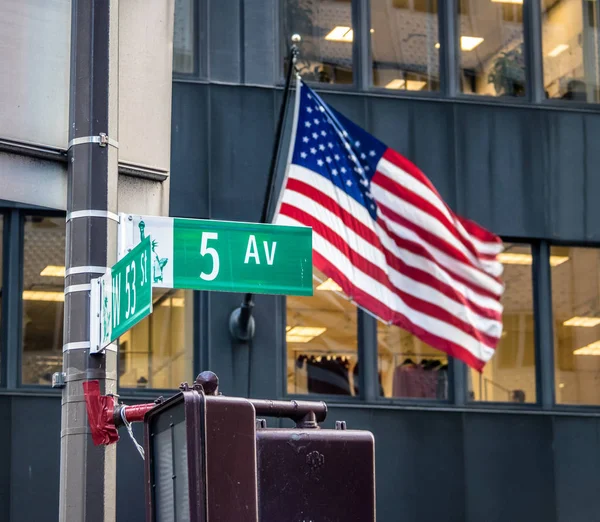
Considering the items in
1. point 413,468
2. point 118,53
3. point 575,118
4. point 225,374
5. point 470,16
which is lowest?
point 413,468

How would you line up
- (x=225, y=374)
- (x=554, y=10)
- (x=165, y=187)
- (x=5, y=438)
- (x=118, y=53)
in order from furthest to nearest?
(x=554, y=10), (x=225, y=374), (x=5, y=438), (x=165, y=187), (x=118, y=53)

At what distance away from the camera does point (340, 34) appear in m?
16.8

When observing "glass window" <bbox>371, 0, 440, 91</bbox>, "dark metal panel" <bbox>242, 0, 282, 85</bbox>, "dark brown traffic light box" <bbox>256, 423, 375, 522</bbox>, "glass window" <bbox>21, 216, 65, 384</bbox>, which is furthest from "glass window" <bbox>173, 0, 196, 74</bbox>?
"dark brown traffic light box" <bbox>256, 423, 375, 522</bbox>

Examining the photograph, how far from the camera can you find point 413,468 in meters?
15.9

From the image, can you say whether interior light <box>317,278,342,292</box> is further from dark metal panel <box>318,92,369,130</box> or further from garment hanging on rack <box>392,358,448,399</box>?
dark metal panel <box>318,92,369,130</box>

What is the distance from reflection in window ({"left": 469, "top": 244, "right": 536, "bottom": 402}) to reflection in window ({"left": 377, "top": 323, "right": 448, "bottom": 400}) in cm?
46

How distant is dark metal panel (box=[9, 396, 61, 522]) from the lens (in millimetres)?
14312

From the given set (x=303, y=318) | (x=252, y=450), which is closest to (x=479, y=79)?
(x=303, y=318)

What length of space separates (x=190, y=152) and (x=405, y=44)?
336 centimetres

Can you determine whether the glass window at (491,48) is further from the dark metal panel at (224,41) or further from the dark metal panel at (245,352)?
the dark metal panel at (245,352)

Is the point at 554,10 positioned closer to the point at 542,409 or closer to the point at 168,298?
the point at 542,409

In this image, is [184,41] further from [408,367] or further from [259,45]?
[408,367]

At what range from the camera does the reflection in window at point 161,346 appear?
595 inches

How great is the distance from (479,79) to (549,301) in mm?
3065
